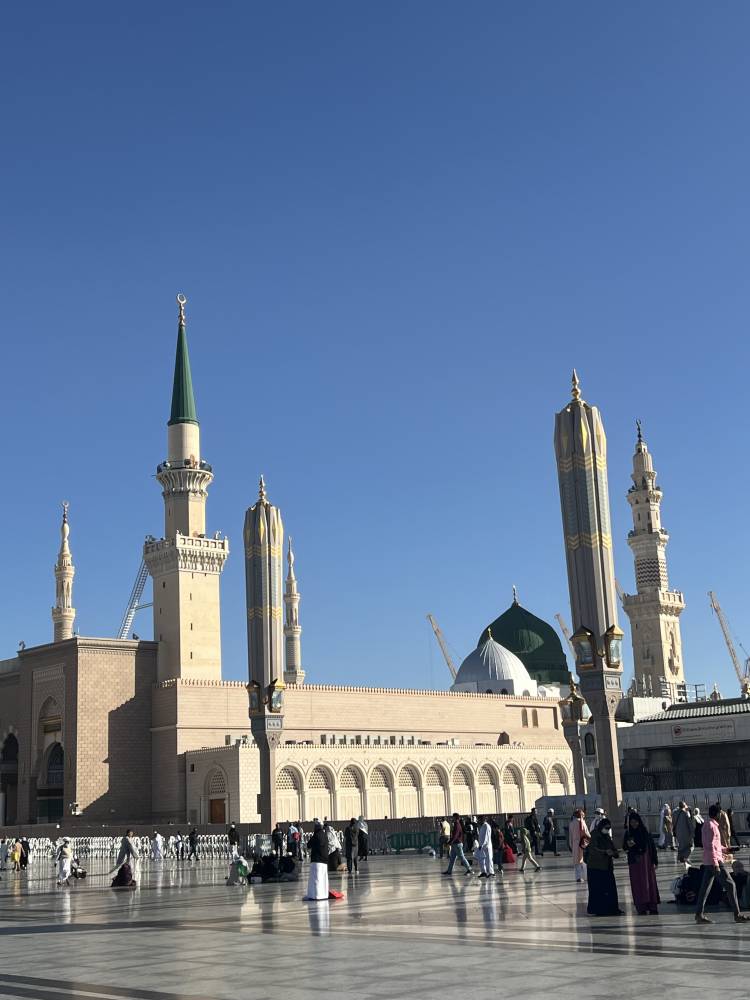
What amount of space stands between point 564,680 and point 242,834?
4058 cm

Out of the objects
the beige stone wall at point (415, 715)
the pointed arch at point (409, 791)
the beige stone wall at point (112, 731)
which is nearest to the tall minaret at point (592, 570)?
the beige stone wall at point (415, 715)

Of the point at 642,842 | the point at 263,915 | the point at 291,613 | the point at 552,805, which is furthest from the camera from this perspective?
the point at 291,613

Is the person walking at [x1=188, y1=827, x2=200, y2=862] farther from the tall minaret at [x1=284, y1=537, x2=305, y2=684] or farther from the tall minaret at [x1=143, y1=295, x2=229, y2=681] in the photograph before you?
the tall minaret at [x1=284, y1=537, x2=305, y2=684]

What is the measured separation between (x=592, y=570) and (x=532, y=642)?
49.8 meters

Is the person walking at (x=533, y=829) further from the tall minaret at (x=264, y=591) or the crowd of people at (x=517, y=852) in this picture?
the tall minaret at (x=264, y=591)

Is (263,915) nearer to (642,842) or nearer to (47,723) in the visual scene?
(642,842)

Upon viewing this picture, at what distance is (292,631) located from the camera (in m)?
67.2

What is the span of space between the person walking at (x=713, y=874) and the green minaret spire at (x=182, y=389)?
157 ft

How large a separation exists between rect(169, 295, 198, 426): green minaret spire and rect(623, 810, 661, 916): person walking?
47.0 metres

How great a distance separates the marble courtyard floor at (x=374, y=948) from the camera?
7590mm

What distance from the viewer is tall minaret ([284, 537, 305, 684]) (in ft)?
213

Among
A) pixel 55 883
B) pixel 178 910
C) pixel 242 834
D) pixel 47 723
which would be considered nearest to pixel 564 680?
pixel 47 723

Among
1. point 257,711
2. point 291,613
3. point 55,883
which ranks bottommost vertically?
point 55,883

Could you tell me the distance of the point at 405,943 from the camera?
9.95 metres
